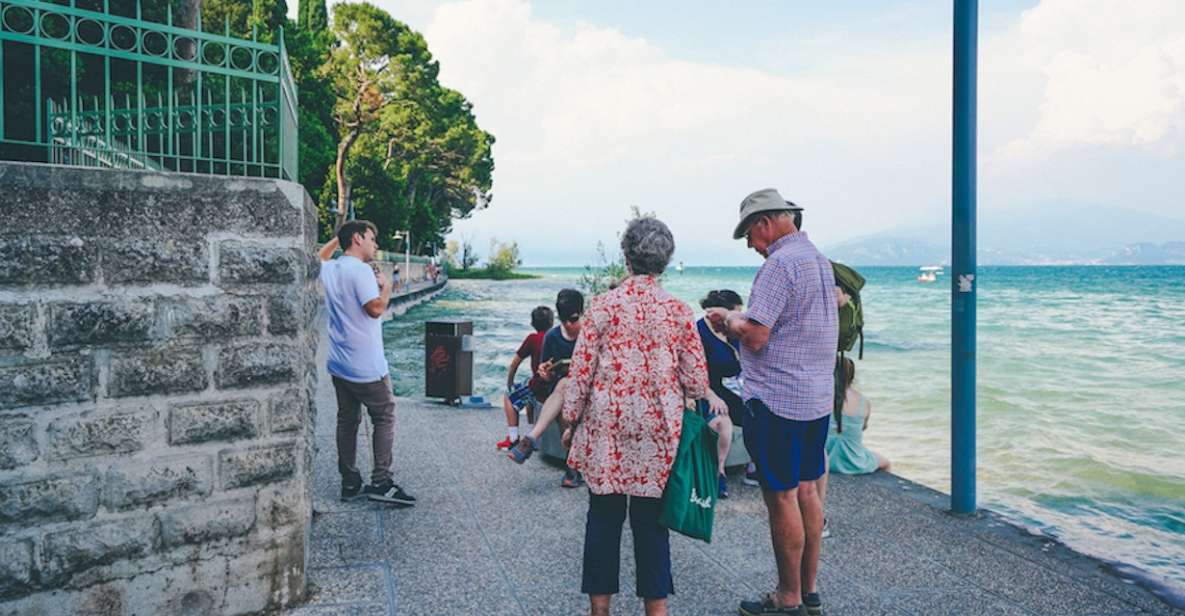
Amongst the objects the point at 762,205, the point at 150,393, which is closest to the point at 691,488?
the point at 762,205

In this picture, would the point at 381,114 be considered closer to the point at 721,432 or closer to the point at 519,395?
the point at 519,395

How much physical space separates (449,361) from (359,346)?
15.7 feet

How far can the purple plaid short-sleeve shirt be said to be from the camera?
135 inches

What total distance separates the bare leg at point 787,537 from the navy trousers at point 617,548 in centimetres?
61

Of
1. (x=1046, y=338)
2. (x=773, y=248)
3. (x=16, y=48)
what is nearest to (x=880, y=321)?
(x=1046, y=338)

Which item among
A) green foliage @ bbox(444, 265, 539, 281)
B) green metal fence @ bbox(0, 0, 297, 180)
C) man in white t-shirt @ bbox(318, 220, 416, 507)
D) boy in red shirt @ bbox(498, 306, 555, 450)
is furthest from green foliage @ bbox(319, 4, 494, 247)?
green foliage @ bbox(444, 265, 539, 281)

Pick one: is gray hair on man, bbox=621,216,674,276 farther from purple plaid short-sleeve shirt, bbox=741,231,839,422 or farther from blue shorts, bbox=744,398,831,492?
blue shorts, bbox=744,398,831,492

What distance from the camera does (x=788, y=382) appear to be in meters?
3.47

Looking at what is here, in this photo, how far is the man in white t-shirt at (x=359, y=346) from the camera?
501cm

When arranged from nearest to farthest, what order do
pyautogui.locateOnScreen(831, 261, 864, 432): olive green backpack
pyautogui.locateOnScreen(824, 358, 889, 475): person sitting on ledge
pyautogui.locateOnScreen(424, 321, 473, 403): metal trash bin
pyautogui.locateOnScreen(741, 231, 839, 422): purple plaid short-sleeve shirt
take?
pyautogui.locateOnScreen(741, 231, 839, 422): purple plaid short-sleeve shirt, pyautogui.locateOnScreen(831, 261, 864, 432): olive green backpack, pyautogui.locateOnScreen(824, 358, 889, 475): person sitting on ledge, pyautogui.locateOnScreen(424, 321, 473, 403): metal trash bin

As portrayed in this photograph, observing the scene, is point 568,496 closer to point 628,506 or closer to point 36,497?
point 628,506

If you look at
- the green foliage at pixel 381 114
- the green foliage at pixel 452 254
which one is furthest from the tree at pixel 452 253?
the green foliage at pixel 381 114

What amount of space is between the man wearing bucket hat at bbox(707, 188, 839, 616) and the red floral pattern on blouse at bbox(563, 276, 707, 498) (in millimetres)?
540

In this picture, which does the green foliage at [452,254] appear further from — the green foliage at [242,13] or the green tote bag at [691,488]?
the green tote bag at [691,488]
